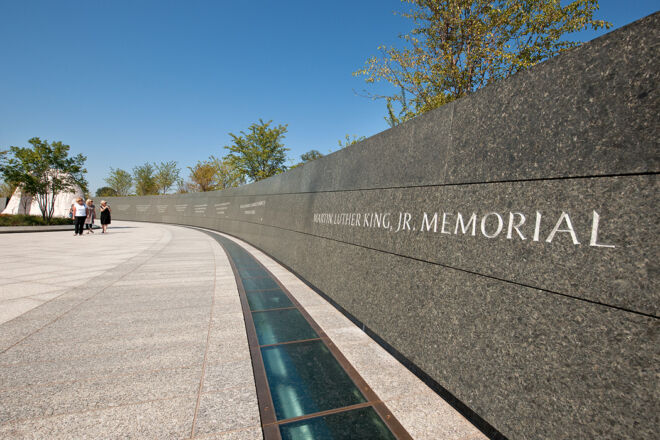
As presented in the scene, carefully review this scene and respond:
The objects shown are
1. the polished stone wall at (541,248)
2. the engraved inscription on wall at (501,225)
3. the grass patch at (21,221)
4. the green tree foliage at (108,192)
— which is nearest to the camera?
the polished stone wall at (541,248)

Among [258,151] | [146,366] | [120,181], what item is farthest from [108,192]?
[146,366]

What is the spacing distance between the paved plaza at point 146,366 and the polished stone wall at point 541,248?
0.49 meters

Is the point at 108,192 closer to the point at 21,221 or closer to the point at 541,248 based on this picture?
the point at 21,221

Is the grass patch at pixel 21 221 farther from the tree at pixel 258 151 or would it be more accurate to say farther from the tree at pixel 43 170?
the tree at pixel 258 151

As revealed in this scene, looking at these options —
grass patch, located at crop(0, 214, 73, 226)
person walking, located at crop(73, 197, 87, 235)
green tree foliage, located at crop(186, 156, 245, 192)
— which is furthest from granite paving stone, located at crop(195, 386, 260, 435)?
green tree foliage, located at crop(186, 156, 245, 192)

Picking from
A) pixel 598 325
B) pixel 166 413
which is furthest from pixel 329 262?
pixel 598 325

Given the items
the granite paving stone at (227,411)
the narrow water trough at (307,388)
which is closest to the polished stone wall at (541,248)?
the narrow water trough at (307,388)

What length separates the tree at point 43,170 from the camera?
2139 cm

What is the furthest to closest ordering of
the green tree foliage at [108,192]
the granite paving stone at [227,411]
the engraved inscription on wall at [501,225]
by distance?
the green tree foliage at [108,192], the granite paving stone at [227,411], the engraved inscription on wall at [501,225]

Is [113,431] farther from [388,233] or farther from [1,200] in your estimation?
[1,200]

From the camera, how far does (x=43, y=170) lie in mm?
22422

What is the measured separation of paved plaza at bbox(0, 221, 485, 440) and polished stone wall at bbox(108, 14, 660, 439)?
0.49 metres

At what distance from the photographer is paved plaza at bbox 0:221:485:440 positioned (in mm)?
2289

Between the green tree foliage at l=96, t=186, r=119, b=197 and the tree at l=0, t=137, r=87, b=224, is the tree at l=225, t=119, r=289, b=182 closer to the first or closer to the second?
the tree at l=0, t=137, r=87, b=224
